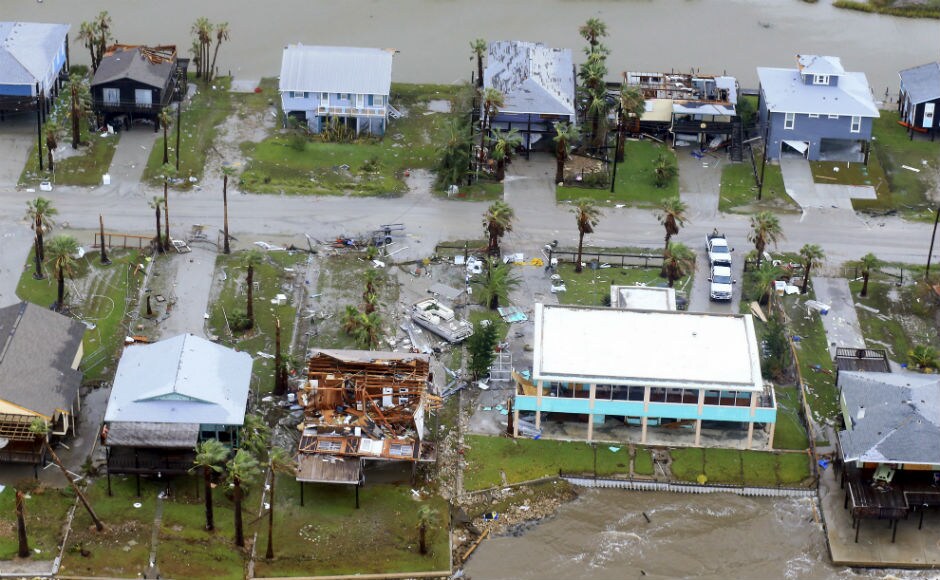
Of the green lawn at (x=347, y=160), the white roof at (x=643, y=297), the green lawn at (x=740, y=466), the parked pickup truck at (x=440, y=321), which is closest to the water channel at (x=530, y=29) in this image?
the green lawn at (x=347, y=160)

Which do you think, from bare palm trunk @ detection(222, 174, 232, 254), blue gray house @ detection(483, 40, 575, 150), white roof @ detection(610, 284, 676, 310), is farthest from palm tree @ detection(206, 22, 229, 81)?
white roof @ detection(610, 284, 676, 310)

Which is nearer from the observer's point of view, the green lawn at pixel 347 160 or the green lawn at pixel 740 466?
the green lawn at pixel 740 466

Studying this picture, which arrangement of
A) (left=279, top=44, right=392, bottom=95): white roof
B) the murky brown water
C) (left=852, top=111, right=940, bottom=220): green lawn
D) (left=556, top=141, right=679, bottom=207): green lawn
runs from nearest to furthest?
the murky brown water < (left=556, top=141, right=679, bottom=207): green lawn < (left=852, top=111, right=940, bottom=220): green lawn < (left=279, top=44, right=392, bottom=95): white roof

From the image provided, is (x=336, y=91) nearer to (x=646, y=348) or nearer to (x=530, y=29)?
(x=530, y=29)

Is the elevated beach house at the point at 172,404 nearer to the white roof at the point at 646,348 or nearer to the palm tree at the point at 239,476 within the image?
the palm tree at the point at 239,476

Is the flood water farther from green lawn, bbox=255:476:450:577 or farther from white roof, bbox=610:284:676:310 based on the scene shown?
green lawn, bbox=255:476:450:577

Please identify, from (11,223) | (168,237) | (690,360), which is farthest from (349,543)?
(11,223)
